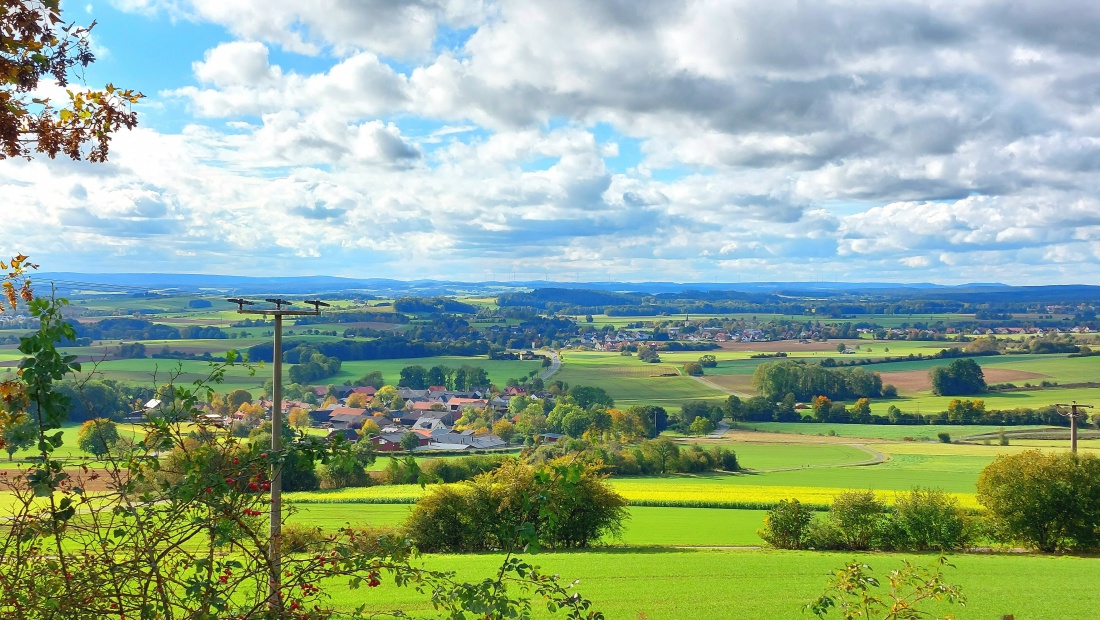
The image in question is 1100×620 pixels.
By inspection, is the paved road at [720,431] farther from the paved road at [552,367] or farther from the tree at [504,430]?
the paved road at [552,367]

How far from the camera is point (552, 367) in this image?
108 metres

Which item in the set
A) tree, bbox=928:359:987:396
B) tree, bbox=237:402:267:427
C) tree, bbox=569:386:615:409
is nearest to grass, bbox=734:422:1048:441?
tree, bbox=569:386:615:409

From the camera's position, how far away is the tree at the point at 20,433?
3543mm

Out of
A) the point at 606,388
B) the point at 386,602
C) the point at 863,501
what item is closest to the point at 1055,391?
the point at 606,388

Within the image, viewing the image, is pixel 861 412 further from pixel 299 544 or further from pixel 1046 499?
pixel 299 544

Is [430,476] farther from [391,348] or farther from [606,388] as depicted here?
[391,348]

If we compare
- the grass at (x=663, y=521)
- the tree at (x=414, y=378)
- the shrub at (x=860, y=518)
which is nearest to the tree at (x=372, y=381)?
the tree at (x=414, y=378)

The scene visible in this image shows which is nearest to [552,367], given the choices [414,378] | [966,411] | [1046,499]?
[414,378]

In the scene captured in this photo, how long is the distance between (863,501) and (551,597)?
26318 mm

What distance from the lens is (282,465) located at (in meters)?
3.87

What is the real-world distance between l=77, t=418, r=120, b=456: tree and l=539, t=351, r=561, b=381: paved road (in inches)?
3523

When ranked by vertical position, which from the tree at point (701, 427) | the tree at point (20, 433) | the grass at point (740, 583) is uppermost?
the tree at point (20, 433)

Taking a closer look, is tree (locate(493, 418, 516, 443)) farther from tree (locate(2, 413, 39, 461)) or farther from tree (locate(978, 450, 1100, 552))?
tree (locate(2, 413, 39, 461))

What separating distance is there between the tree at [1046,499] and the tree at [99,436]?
95.5 ft
